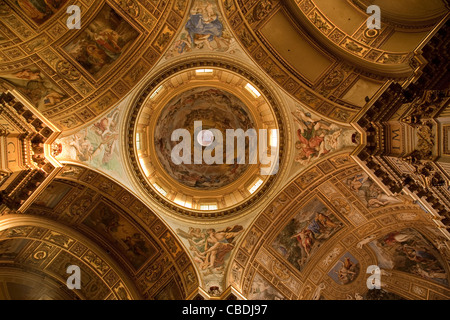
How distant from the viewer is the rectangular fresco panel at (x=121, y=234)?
1788 cm

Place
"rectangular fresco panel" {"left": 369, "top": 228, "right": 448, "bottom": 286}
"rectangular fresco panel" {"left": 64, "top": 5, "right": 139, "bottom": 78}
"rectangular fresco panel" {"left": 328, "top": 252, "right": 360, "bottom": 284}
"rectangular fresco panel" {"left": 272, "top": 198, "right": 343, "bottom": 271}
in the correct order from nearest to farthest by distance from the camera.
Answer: "rectangular fresco panel" {"left": 64, "top": 5, "right": 139, "bottom": 78} < "rectangular fresco panel" {"left": 369, "top": 228, "right": 448, "bottom": 286} < "rectangular fresco panel" {"left": 272, "top": 198, "right": 343, "bottom": 271} < "rectangular fresco panel" {"left": 328, "top": 252, "right": 360, "bottom": 284}

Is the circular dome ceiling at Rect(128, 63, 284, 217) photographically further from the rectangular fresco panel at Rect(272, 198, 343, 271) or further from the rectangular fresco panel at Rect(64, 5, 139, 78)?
the rectangular fresco panel at Rect(272, 198, 343, 271)

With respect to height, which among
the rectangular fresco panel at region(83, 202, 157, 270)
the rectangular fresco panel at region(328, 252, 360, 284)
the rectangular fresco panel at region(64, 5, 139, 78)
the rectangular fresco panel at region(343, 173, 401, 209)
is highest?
the rectangular fresco panel at region(64, 5, 139, 78)

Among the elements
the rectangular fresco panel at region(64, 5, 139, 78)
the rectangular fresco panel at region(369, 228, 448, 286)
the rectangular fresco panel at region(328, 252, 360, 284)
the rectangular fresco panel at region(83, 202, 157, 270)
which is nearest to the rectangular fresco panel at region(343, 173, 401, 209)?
the rectangular fresco panel at region(369, 228, 448, 286)

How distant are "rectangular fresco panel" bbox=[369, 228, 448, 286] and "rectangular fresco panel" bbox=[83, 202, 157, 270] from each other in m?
10.8

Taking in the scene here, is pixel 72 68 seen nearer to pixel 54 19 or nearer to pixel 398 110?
pixel 54 19

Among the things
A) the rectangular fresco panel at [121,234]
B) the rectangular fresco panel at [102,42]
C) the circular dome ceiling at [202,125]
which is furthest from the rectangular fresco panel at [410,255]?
the rectangular fresco panel at [102,42]

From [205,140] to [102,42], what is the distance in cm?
794

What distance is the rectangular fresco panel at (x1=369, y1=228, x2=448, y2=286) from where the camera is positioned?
16750 millimetres

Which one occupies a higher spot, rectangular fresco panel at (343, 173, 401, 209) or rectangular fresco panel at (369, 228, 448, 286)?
rectangular fresco panel at (343, 173, 401, 209)

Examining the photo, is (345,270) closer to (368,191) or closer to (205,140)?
(368,191)

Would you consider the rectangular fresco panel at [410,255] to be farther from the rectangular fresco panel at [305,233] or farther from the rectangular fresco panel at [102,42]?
the rectangular fresco panel at [102,42]

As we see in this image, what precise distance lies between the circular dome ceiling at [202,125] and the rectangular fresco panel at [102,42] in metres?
4.11

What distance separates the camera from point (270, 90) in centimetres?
1683
